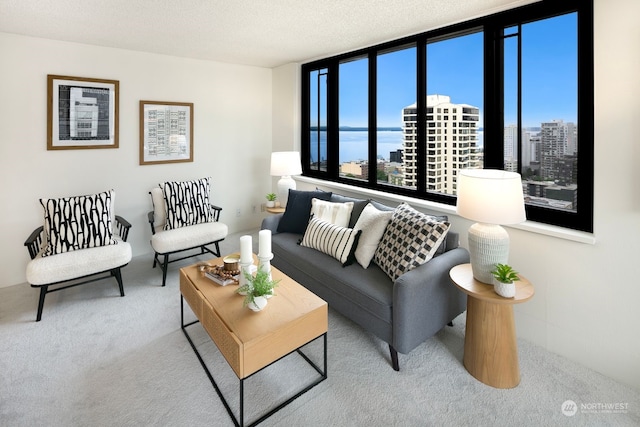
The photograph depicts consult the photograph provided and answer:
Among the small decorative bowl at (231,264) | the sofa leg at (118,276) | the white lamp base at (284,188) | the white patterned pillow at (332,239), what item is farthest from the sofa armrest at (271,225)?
the sofa leg at (118,276)

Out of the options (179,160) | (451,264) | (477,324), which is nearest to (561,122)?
(451,264)

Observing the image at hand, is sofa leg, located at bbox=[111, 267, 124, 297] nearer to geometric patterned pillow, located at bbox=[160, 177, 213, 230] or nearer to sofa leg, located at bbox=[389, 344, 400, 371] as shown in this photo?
geometric patterned pillow, located at bbox=[160, 177, 213, 230]

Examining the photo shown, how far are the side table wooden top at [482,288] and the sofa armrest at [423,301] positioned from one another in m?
0.10

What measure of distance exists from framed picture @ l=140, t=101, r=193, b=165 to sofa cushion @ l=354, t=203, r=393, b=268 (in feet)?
9.29

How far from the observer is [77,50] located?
12.0ft

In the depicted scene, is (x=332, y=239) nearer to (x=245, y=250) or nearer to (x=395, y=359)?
(x=245, y=250)

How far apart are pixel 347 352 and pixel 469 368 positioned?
31.1 inches

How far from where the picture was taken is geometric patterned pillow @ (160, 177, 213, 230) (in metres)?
3.82

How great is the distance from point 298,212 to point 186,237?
3.97 ft

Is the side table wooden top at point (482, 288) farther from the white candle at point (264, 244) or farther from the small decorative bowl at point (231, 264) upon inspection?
the small decorative bowl at point (231, 264)

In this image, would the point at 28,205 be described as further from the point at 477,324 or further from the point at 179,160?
the point at 477,324

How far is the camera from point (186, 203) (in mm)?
3926

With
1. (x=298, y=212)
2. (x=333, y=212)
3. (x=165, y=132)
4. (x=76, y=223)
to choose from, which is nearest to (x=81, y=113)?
(x=165, y=132)

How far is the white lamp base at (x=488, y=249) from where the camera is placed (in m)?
2.13
